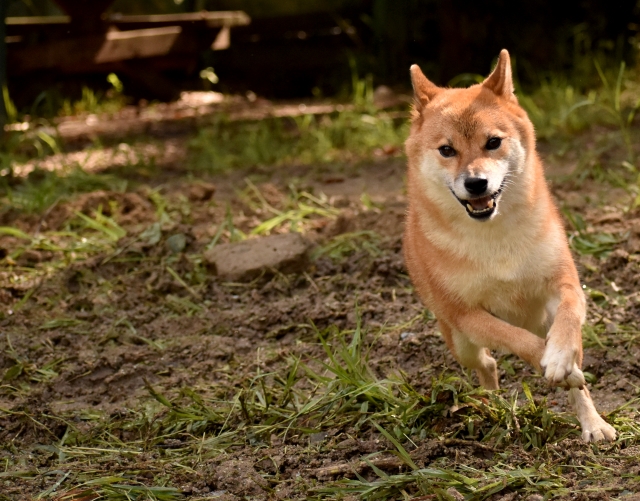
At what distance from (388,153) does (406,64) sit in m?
3.61

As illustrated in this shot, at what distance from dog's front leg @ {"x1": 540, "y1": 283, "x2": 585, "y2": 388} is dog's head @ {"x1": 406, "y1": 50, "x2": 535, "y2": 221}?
0.48m

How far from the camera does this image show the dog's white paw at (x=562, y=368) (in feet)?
11.3

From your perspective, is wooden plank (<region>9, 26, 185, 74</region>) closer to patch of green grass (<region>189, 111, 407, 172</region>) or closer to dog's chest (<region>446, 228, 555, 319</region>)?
patch of green grass (<region>189, 111, 407, 172</region>)

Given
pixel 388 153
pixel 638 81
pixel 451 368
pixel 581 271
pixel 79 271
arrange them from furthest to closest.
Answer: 1. pixel 638 81
2. pixel 388 153
3. pixel 79 271
4. pixel 581 271
5. pixel 451 368

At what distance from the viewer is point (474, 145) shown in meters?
3.91

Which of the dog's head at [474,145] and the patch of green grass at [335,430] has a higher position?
the dog's head at [474,145]

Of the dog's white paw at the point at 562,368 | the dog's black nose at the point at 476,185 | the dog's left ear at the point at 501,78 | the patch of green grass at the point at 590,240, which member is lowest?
the patch of green grass at the point at 590,240

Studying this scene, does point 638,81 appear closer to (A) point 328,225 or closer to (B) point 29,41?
(A) point 328,225

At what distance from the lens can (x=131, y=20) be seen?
11172mm

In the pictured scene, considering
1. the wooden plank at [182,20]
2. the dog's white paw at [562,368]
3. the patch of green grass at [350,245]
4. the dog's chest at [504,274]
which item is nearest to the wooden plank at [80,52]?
the wooden plank at [182,20]

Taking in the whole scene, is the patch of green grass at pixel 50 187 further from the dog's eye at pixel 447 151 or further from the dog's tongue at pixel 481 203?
the dog's tongue at pixel 481 203

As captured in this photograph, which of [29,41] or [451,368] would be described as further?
[29,41]

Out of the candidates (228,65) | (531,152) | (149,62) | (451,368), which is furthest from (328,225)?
(228,65)

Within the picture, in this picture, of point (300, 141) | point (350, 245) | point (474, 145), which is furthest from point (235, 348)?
point (300, 141)
